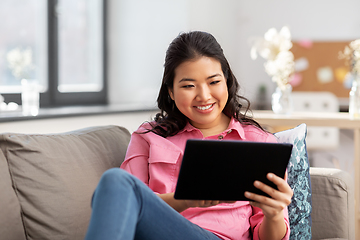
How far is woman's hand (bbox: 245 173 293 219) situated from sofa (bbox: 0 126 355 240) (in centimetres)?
54

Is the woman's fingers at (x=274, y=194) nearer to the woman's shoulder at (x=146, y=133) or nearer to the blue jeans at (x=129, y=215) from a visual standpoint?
the blue jeans at (x=129, y=215)

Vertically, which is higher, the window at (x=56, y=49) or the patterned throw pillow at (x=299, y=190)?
the window at (x=56, y=49)

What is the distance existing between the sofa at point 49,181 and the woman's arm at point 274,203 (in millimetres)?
531

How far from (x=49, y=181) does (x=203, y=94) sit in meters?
0.52

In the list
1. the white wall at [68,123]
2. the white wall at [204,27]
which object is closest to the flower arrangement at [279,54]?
the white wall at [204,27]

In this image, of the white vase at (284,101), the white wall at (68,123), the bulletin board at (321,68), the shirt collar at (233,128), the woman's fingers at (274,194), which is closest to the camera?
the woman's fingers at (274,194)

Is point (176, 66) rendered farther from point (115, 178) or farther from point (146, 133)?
point (115, 178)

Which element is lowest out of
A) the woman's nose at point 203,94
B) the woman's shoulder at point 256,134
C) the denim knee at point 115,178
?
the denim knee at point 115,178

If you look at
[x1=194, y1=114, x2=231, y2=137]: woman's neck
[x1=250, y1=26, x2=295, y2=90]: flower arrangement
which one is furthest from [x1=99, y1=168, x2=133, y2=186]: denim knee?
[x1=250, y1=26, x2=295, y2=90]: flower arrangement

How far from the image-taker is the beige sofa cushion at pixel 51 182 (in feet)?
4.21

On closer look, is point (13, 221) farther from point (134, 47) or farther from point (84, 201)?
point (134, 47)

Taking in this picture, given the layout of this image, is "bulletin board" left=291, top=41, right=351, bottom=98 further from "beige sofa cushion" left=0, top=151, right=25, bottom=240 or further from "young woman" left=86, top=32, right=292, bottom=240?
"beige sofa cushion" left=0, top=151, right=25, bottom=240

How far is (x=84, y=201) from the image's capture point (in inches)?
53.7

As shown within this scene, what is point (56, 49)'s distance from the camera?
9.62 ft
